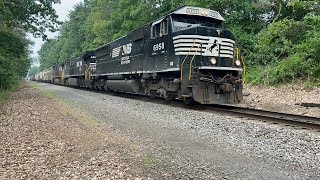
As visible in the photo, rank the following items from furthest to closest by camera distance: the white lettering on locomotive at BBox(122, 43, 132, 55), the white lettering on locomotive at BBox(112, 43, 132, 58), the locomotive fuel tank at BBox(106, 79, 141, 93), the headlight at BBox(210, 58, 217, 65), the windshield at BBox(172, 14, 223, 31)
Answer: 1. the white lettering on locomotive at BBox(112, 43, 132, 58)
2. the white lettering on locomotive at BBox(122, 43, 132, 55)
3. the locomotive fuel tank at BBox(106, 79, 141, 93)
4. the windshield at BBox(172, 14, 223, 31)
5. the headlight at BBox(210, 58, 217, 65)

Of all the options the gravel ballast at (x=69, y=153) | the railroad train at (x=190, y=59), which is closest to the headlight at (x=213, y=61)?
the railroad train at (x=190, y=59)

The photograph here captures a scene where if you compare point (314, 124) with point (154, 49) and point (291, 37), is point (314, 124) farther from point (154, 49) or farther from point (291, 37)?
point (291, 37)

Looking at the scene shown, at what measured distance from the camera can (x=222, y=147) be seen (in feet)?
18.8

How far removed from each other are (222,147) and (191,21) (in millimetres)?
7428

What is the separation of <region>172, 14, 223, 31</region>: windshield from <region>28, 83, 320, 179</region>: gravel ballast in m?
4.34

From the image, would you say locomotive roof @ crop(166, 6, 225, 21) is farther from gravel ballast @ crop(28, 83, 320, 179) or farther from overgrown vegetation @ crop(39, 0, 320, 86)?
overgrown vegetation @ crop(39, 0, 320, 86)

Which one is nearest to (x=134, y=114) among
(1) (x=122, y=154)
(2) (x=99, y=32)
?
(1) (x=122, y=154)

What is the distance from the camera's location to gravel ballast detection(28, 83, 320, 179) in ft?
14.4

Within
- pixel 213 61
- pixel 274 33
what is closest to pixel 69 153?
pixel 213 61

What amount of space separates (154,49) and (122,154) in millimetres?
8677

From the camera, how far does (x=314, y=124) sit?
7.24m

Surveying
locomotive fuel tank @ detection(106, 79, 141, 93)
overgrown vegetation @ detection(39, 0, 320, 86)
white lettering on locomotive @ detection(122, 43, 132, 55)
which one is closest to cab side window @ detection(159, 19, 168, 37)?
locomotive fuel tank @ detection(106, 79, 141, 93)

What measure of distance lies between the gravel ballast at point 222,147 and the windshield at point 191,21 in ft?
14.2

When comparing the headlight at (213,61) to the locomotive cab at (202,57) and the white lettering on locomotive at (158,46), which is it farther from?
the white lettering on locomotive at (158,46)
